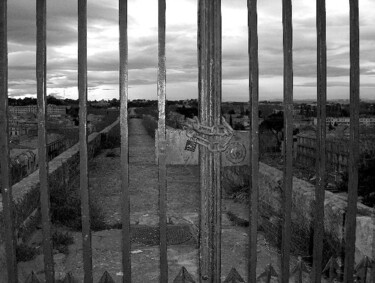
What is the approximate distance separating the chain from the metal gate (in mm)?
30

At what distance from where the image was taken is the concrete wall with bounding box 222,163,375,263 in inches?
142

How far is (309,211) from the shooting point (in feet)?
15.4

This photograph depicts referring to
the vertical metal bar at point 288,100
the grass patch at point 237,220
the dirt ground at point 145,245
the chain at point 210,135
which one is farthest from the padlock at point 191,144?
the grass patch at point 237,220

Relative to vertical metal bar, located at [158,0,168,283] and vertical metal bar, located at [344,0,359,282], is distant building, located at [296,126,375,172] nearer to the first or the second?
vertical metal bar, located at [344,0,359,282]

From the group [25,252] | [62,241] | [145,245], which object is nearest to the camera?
[25,252]

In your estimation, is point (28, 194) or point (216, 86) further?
point (28, 194)

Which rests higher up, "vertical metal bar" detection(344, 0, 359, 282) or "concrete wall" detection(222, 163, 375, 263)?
"vertical metal bar" detection(344, 0, 359, 282)

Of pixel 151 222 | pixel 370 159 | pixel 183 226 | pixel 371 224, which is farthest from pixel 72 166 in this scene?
pixel 371 224

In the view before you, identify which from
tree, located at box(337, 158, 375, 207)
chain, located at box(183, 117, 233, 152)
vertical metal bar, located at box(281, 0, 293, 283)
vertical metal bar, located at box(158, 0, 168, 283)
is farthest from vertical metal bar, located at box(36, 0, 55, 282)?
tree, located at box(337, 158, 375, 207)

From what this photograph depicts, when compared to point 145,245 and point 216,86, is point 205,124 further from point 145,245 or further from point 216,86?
point 145,245

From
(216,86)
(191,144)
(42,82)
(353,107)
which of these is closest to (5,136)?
(42,82)

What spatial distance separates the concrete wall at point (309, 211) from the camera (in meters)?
3.60

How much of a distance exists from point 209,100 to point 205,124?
115 millimetres

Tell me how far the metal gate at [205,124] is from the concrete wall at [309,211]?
1133 millimetres
